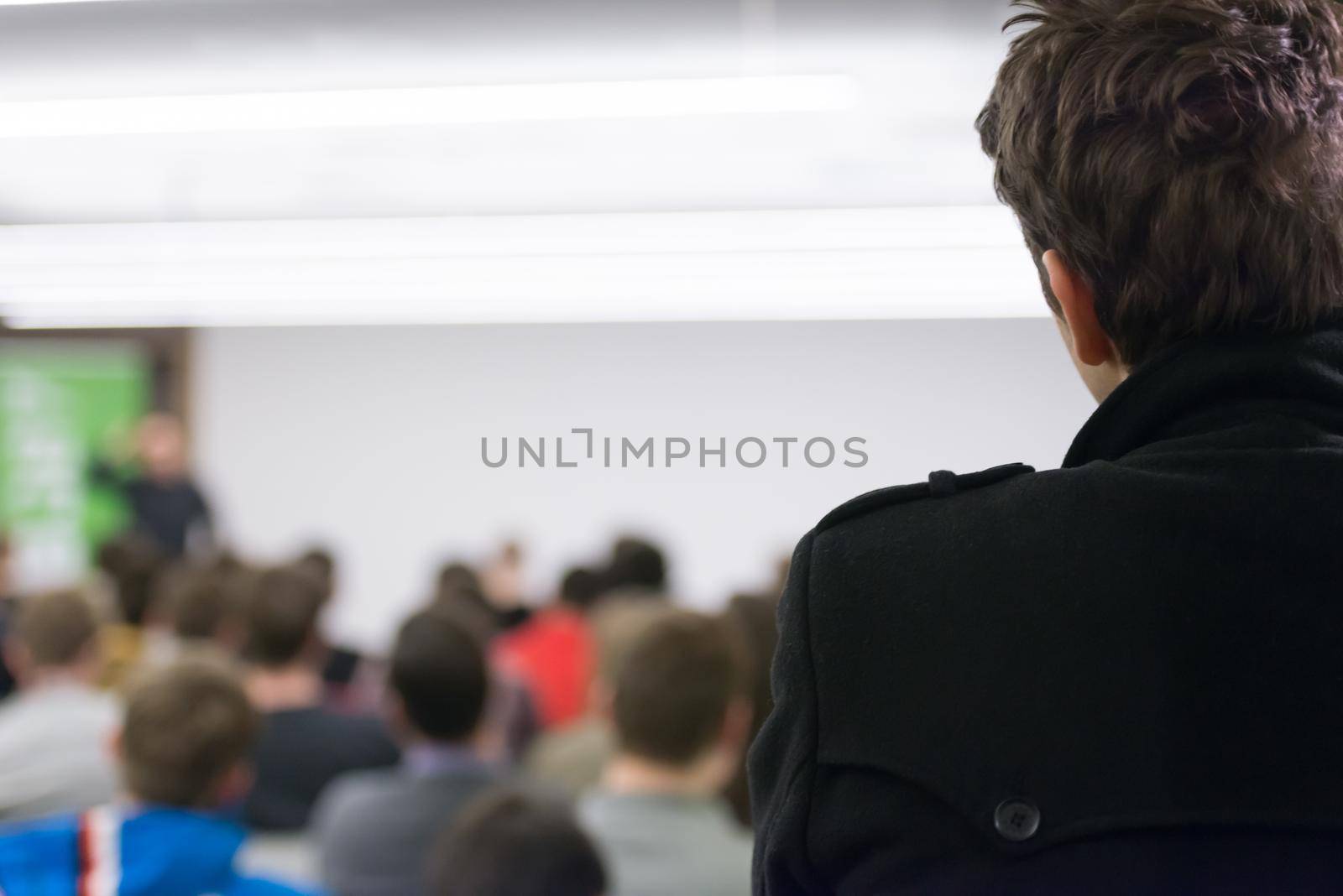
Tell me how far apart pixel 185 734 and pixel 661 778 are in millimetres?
787

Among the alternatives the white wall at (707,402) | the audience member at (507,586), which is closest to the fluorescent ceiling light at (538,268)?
the white wall at (707,402)

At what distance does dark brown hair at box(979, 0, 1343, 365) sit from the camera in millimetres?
661

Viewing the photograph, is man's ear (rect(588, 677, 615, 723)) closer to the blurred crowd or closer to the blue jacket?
the blurred crowd

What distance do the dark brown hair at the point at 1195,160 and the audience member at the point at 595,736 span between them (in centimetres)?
159

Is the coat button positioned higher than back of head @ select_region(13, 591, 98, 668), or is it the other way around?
back of head @ select_region(13, 591, 98, 668)

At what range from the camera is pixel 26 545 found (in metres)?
6.92

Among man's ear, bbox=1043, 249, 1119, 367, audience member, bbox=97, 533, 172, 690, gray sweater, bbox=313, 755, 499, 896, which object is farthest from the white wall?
audience member, bbox=97, 533, 172, 690

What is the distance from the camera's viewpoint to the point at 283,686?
290cm

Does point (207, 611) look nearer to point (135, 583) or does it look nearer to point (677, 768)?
point (135, 583)

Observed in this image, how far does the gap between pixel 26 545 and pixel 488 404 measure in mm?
6189

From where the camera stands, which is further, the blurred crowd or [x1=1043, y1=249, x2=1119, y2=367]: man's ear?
the blurred crowd

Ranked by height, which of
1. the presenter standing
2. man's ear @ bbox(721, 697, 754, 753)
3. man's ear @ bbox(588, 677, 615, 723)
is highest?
the presenter standing

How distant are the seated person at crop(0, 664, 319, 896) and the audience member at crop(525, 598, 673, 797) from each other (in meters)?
Answer: 0.59

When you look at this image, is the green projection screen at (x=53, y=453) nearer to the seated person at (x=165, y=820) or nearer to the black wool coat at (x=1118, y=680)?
the seated person at (x=165, y=820)
